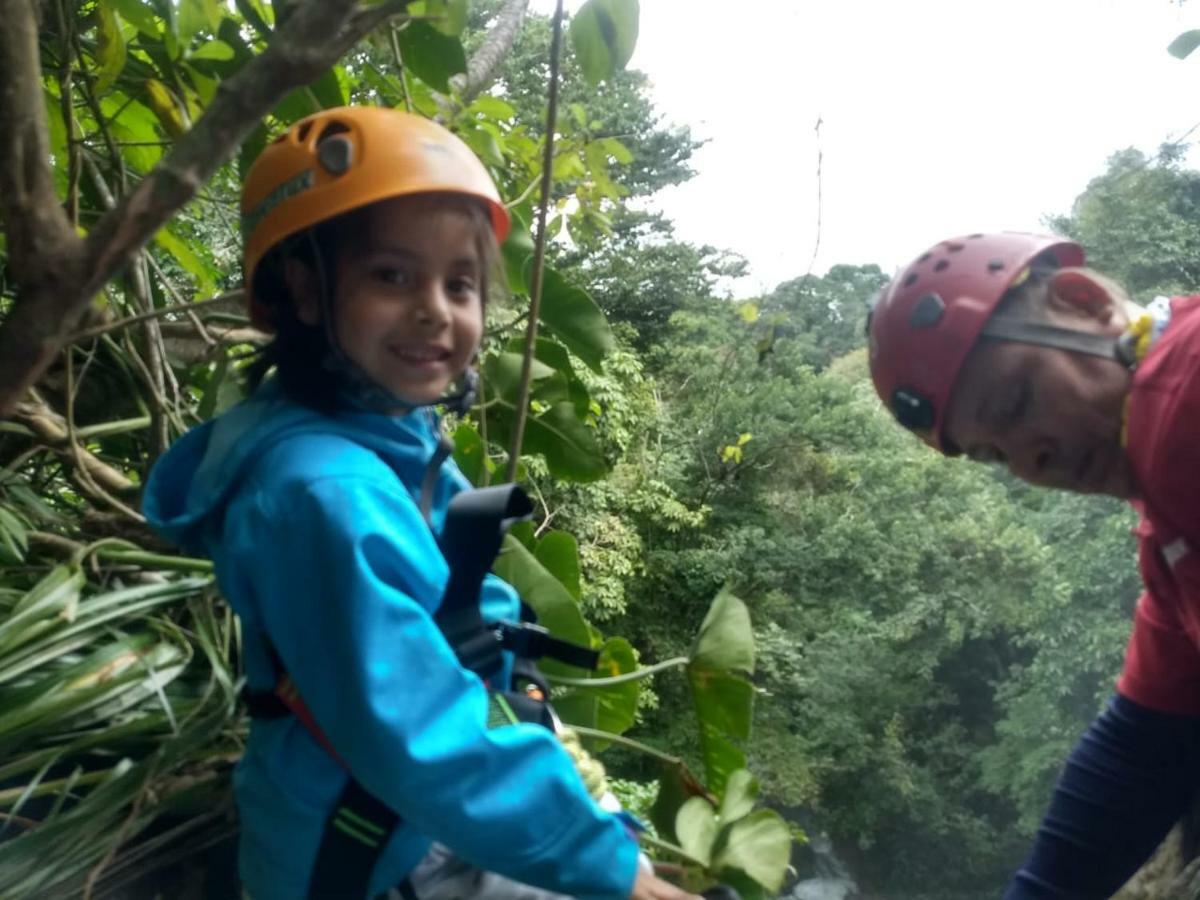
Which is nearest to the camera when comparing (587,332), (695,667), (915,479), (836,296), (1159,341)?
(1159,341)

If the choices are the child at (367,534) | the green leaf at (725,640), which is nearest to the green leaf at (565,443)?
the green leaf at (725,640)

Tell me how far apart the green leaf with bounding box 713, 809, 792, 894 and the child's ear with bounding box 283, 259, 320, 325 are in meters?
0.49

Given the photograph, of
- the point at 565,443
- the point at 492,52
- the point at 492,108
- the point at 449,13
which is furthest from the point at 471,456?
the point at 492,52

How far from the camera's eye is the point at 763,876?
2.53ft

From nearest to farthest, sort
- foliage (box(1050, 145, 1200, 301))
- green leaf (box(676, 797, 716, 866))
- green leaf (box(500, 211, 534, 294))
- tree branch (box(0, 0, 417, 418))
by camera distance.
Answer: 1. tree branch (box(0, 0, 417, 418))
2. green leaf (box(676, 797, 716, 866))
3. foliage (box(1050, 145, 1200, 301))
4. green leaf (box(500, 211, 534, 294))

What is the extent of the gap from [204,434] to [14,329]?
0.63 ft

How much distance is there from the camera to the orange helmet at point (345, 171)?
0.69m

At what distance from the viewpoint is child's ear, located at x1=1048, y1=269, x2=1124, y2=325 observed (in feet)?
2.37

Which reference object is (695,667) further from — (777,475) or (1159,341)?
(777,475)

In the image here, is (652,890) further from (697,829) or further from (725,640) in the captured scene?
(725,640)

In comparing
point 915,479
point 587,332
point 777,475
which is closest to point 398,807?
point 587,332

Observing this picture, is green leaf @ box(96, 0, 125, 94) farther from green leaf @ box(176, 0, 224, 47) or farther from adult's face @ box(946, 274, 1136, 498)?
adult's face @ box(946, 274, 1136, 498)

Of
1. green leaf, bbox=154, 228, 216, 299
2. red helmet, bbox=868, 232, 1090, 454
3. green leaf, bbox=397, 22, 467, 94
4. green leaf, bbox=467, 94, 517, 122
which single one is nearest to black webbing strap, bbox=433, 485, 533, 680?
red helmet, bbox=868, 232, 1090, 454

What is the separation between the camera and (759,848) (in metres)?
0.79
